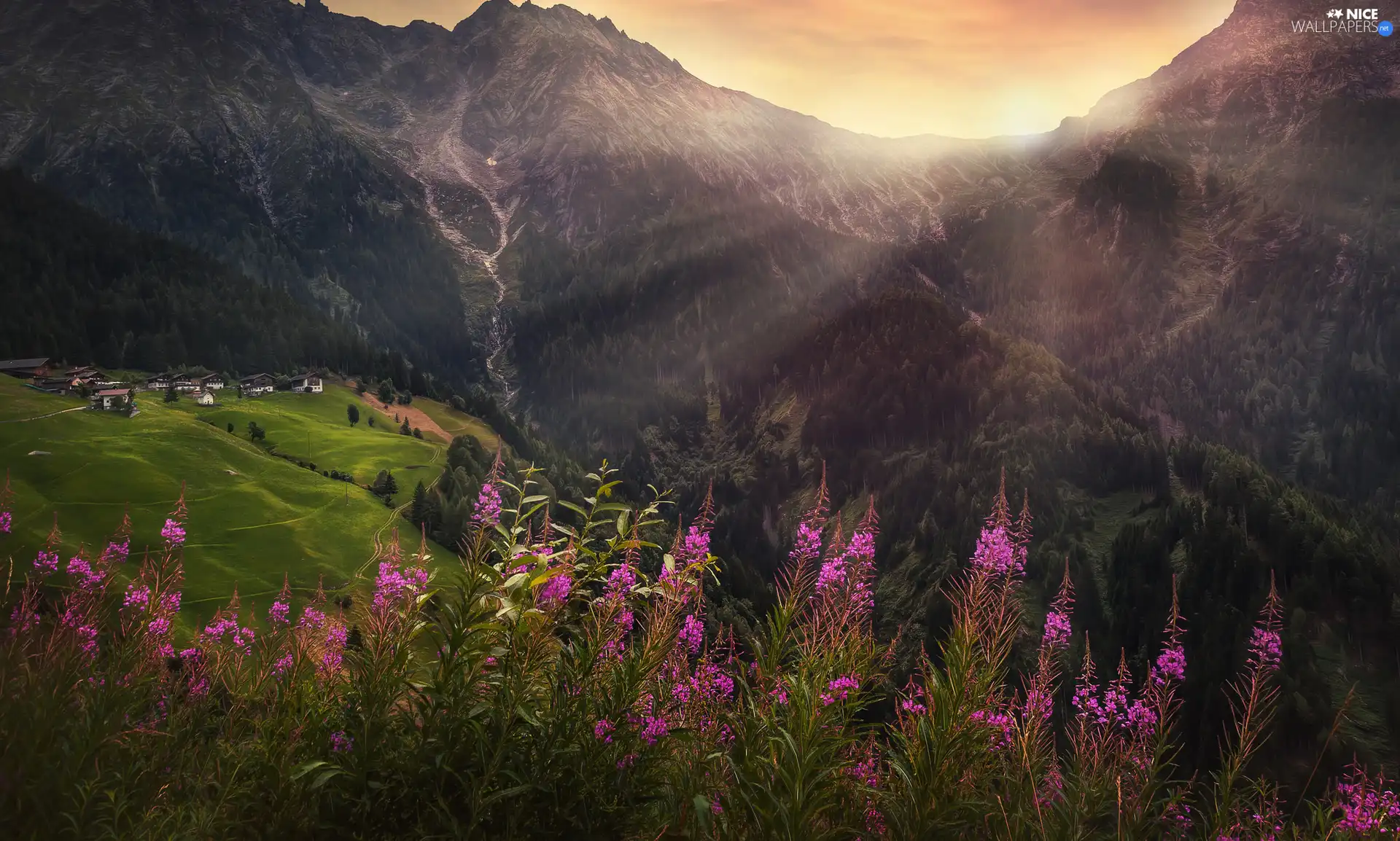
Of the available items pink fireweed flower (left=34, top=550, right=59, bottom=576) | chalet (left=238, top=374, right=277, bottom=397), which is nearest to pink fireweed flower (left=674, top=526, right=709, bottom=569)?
pink fireweed flower (left=34, top=550, right=59, bottom=576)

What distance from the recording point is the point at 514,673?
739cm

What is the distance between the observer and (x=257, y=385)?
192 m

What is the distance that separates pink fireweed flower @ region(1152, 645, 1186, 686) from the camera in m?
8.88

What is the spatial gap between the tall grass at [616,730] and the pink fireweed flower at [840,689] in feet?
0.16

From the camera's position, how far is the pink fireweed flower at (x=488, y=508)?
750cm

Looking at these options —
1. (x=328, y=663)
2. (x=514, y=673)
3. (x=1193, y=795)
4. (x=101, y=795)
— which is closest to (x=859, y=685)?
(x=514, y=673)

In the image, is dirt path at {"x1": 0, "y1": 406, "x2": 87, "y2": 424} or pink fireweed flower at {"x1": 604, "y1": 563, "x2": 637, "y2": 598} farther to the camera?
dirt path at {"x1": 0, "y1": 406, "x2": 87, "y2": 424}

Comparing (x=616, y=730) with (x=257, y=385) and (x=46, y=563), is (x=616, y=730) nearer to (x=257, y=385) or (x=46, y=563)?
(x=46, y=563)

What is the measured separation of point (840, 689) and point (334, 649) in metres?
7.38

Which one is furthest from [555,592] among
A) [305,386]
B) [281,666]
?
[305,386]

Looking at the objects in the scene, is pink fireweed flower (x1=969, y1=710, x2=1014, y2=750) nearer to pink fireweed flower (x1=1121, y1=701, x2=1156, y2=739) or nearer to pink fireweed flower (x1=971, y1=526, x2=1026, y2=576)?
pink fireweed flower (x1=971, y1=526, x2=1026, y2=576)

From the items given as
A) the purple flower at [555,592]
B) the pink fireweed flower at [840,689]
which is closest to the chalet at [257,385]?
the purple flower at [555,592]

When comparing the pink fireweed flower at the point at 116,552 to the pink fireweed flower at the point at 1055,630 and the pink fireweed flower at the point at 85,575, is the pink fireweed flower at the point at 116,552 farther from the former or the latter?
the pink fireweed flower at the point at 1055,630

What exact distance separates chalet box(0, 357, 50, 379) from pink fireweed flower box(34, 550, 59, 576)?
20327 cm
